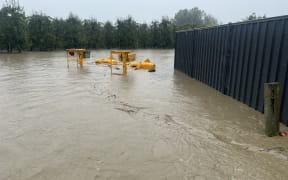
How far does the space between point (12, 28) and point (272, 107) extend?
104ft

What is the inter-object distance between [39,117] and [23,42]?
93.0 ft

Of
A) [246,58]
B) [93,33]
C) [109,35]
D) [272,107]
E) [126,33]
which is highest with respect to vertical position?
[126,33]

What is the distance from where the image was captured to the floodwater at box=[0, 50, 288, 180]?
3.06 meters

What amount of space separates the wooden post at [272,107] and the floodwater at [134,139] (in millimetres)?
176

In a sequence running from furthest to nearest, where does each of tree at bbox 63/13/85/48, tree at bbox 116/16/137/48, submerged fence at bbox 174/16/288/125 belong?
tree at bbox 116/16/137/48, tree at bbox 63/13/85/48, submerged fence at bbox 174/16/288/125

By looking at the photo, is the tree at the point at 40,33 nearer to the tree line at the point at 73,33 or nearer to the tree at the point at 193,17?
the tree line at the point at 73,33

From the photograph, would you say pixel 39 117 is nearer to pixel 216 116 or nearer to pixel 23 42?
pixel 216 116

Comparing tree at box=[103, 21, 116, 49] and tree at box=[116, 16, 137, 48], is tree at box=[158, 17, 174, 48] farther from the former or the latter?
tree at box=[103, 21, 116, 49]

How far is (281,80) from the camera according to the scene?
A: 4.83 metres

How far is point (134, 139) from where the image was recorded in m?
4.08

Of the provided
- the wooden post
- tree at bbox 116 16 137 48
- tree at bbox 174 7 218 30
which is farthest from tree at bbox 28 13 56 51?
tree at bbox 174 7 218 30

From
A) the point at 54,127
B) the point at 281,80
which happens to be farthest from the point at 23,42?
the point at 281,80

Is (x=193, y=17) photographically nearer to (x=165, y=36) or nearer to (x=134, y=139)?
(x=165, y=36)

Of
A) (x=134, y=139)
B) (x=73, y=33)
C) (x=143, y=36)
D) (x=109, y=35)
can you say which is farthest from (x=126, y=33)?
(x=134, y=139)
